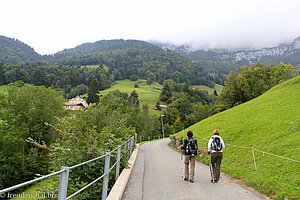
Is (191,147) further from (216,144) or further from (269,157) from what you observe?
(269,157)

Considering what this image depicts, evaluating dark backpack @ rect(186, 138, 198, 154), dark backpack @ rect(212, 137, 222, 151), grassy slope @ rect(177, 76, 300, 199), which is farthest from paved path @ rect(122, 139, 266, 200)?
dark backpack @ rect(212, 137, 222, 151)

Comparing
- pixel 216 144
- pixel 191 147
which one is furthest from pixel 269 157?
pixel 191 147

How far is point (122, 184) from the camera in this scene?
6.62m

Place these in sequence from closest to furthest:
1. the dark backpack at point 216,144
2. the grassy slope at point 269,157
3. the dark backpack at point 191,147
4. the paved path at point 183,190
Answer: the paved path at point 183,190 < the grassy slope at point 269,157 < the dark backpack at point 216,144 < the dark backpack at point 191,147

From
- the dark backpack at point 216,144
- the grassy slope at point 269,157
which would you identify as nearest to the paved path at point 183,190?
the grassy slope at point 269,157

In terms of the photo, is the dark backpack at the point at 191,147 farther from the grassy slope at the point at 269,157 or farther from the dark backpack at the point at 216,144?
the grassy slope at the point at 269,157

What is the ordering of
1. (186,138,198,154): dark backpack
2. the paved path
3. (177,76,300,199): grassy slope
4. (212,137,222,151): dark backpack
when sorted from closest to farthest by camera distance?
the paved path
(177,76,300,199): grassy slope
(212,137,222,151): dark backpack
(186,138,198,154): dark backpack

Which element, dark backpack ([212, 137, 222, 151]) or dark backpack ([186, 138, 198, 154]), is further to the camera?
dark backpack ([186, 138, 198, 154])

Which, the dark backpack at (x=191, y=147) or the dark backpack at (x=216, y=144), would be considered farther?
the dark backpack at (x=191, y=147)

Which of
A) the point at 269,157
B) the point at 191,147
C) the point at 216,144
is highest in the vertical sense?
the point at 216,144

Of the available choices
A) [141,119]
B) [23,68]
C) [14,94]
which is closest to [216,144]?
[14,94]

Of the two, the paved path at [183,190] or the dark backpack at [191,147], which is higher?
the dark backpack at [191,147]

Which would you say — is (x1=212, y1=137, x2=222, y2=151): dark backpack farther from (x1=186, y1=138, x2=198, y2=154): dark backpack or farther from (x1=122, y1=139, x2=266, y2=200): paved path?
(x1=122, y1=139, x2=266, y2=200): paved path

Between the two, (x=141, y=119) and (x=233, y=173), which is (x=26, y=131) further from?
(x=141, y=119)
